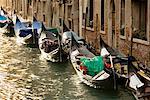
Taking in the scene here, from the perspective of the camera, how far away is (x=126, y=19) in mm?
11453

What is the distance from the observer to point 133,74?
8602mm

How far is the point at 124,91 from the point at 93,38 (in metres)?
4.84

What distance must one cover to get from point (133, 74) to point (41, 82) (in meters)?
2.62

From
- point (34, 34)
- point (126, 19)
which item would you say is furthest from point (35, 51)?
point (126, 19)

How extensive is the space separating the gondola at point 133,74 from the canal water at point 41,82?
13.7 inches

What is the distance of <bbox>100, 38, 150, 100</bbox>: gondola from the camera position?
25.7ft

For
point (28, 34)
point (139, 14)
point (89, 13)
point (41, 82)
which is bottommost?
point (41, 82)

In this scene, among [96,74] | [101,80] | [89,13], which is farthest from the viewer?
[89,13]

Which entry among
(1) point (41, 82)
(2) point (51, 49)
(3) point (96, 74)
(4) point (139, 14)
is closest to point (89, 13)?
(2) point (51, 49)

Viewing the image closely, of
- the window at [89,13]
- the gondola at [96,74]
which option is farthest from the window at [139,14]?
the window at [89,13]

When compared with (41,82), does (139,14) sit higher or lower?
higher

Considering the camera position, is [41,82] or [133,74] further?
[41,82]

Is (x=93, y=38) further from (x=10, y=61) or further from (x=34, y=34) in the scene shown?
(x=34, y=34)

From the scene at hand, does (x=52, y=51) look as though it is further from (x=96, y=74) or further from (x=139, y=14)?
(x=96, y=74)
